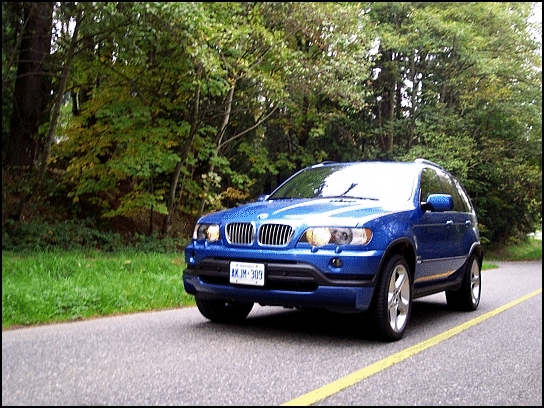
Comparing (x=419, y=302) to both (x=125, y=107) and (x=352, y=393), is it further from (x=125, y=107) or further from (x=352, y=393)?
(x=125, y=107)

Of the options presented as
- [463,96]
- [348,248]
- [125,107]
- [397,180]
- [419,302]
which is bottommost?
[419,302]

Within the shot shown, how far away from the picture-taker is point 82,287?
25.2ft

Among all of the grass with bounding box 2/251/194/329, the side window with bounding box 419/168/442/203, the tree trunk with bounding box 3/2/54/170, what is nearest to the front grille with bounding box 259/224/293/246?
the side window with bounding box 419/168/442/203

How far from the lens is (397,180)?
6.75 meters

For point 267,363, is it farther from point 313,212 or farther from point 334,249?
point 313,212

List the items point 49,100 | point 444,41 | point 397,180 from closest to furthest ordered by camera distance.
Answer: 1. point 397,180
2. point 49,100
3. point 444,41

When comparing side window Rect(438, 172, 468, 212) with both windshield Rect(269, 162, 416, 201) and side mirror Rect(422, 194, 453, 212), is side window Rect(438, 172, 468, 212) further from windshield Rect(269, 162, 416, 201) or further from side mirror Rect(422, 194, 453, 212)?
side mirror Rect(422, 194, 453, 212)

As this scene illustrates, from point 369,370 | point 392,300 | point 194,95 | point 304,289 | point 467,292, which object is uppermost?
point 194,95

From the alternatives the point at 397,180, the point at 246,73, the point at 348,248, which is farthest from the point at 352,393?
the point at 246,73

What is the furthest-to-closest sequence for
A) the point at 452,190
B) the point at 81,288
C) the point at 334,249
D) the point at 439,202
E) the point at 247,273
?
the point at 452,190 → the point at 81,288 → the point at 439,202 → the point at 247,273 → the point at 334,249

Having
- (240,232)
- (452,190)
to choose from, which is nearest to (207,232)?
(240,232)

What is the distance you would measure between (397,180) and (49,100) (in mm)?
14203

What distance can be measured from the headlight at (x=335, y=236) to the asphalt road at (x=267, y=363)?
2.98 feet

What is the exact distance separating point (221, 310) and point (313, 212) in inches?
61.2
